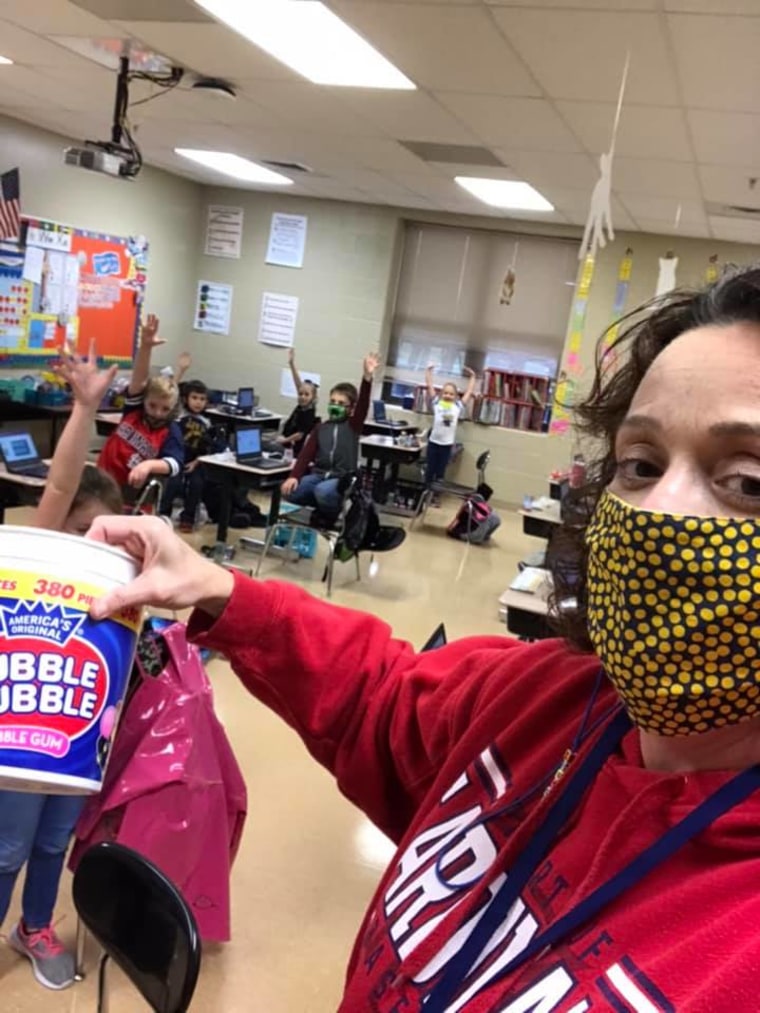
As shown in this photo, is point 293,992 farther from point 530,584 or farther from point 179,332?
point 179,332

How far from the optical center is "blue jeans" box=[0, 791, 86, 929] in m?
1.78

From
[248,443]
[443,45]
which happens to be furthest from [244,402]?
[443,45]

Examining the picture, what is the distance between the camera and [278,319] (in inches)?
393

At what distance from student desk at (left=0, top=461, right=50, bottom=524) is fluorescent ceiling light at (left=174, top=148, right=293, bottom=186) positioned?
447 centimetres

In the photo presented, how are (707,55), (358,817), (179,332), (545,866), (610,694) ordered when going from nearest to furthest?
1. (545,866)
2. (610,694)
3. (358,817)
4. (707,55)
5. (179,332)

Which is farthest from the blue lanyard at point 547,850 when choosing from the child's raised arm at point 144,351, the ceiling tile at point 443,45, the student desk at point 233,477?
the student desk at point 233,477

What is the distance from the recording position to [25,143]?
743 centimetres

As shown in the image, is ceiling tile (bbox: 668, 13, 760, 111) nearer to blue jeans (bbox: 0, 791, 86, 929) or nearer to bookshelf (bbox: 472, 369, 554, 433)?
blue jeans (bbox: 0, 791, 86, 929)

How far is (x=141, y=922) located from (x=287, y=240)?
31.6 feet

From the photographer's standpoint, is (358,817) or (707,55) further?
(707,55)

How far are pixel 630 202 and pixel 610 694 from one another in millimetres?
6725

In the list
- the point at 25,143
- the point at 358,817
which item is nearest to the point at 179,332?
the point at 25,143

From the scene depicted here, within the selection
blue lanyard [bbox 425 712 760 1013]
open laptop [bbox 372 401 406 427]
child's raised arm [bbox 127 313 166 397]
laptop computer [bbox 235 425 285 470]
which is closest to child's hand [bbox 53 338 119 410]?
blue lanyard [bbox 425 712 760 1013]

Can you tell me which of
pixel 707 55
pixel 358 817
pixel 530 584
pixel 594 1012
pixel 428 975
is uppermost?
pixel 707 55
